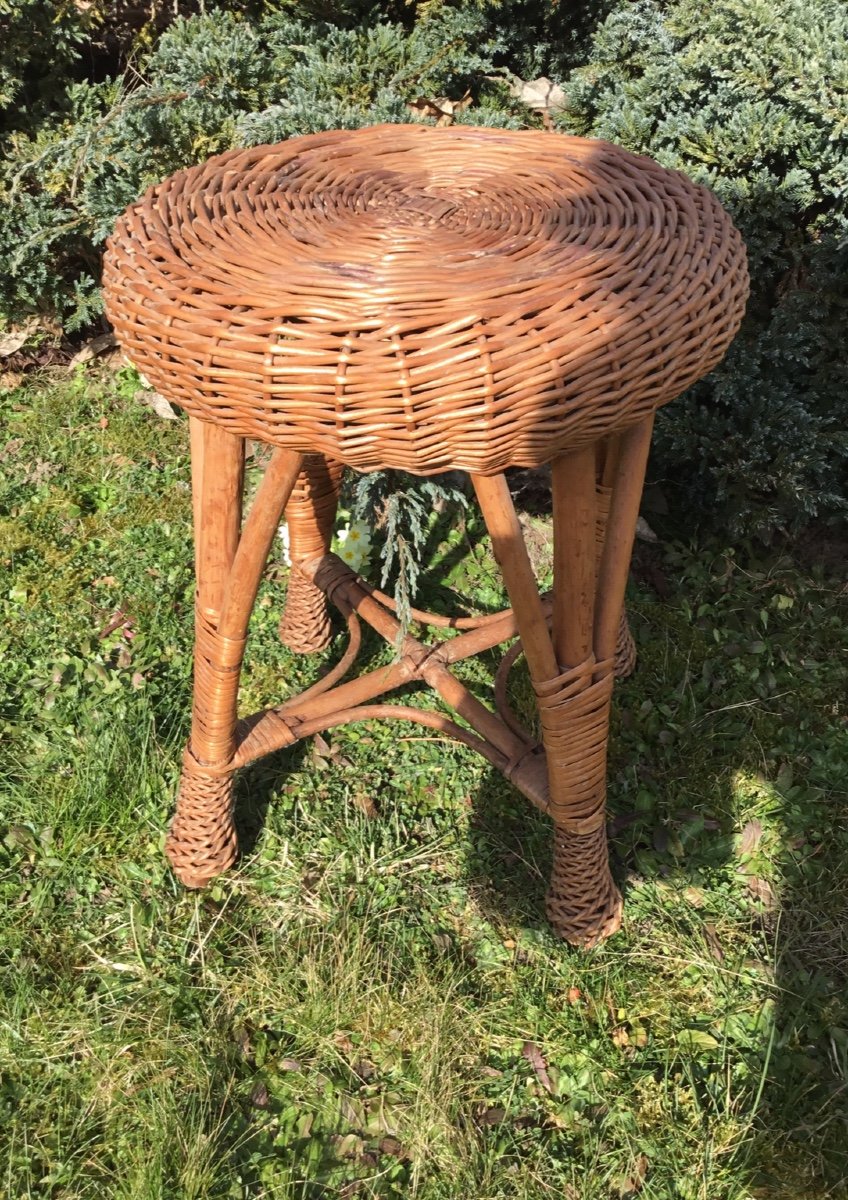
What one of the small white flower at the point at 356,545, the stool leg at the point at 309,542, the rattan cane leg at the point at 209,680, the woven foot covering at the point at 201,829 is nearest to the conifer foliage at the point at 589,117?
the small white flower at the point at 356,545

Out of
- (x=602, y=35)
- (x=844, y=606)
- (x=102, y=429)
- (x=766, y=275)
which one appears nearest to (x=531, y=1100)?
(x=844, y=606)

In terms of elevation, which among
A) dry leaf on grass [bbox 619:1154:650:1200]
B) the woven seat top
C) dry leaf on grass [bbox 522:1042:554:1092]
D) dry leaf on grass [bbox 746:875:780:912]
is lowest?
dry leaf on grass [bbox 522:1042:554:1092]

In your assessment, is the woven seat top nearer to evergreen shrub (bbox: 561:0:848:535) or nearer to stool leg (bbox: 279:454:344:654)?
stool leg (bbox: 279:454:344:654)

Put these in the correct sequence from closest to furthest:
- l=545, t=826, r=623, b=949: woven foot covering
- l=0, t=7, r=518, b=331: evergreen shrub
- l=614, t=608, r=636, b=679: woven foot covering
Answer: l=545, t=826, r=623, b=949: woven foot covering
l=614, t=608, r=636, b=679: woven foot covering
l=0, t=7, r=518, b=331: evergreen shrub

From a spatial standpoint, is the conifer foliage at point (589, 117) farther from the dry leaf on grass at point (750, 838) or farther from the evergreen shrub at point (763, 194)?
the dry leaf on grass at point (750, 838)

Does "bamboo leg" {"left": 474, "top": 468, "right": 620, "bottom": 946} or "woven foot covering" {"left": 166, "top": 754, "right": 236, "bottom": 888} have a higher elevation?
"bamboo leg" {"left": 474, "top": 468, "right": 620, "bottom": 946}

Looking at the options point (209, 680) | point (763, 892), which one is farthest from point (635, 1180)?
point (209, 680)

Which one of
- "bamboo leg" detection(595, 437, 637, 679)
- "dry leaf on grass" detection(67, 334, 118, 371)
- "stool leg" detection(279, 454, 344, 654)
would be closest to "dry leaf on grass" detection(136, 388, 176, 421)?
"dry leaf on grass" detection(67, 334, 118, 371)

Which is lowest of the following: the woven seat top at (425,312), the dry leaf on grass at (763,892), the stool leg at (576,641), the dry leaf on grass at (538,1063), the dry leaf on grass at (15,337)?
the dry leaf on grass at (538,1063)

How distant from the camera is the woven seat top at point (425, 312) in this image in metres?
1.21

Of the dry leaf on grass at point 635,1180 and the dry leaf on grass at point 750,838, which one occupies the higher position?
the dry leaf on grass at point 750,838

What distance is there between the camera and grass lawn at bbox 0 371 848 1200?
1752 mm

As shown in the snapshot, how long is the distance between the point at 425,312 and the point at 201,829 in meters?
1.35

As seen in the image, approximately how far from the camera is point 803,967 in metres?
2.10
